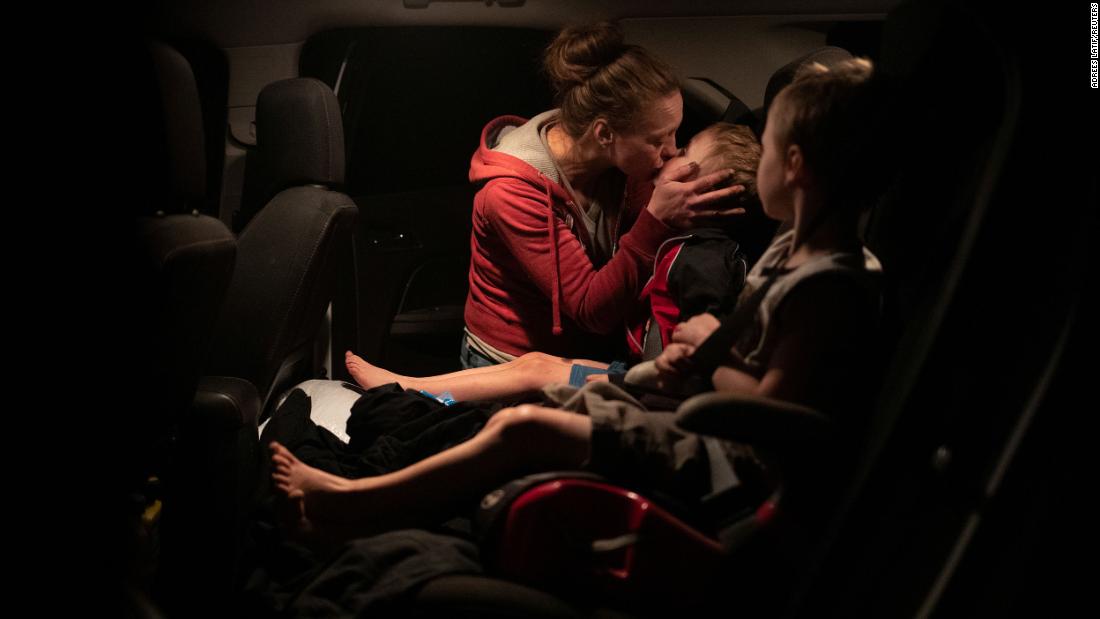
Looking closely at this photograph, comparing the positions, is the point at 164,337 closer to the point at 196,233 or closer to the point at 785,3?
the point at 196,233

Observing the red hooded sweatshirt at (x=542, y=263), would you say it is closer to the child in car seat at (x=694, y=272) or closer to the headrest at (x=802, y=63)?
the child in car seat at (x=694, y=272)

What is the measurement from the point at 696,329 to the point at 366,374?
1.10 metres

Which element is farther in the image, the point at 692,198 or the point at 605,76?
the point at 605,76

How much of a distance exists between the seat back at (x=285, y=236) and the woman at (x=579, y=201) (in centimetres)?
34

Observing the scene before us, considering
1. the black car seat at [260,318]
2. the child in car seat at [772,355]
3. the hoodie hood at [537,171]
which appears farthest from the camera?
the hoodie hood at [537,171]

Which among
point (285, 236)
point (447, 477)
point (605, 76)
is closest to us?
point (447, 477)

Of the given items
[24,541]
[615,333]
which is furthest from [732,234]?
[24,541]

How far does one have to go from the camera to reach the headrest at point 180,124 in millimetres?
1337

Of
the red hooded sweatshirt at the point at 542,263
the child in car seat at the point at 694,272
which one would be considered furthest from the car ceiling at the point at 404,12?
the child in car seat at the point at 694,272

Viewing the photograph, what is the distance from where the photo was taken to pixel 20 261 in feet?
3.90

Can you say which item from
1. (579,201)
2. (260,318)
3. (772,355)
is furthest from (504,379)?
(772,355)

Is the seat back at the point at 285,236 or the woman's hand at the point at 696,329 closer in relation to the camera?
the woman's hand at the point at 696,329

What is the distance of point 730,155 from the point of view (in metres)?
1.76

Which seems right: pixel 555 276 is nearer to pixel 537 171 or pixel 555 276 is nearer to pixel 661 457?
pixel 537 171
